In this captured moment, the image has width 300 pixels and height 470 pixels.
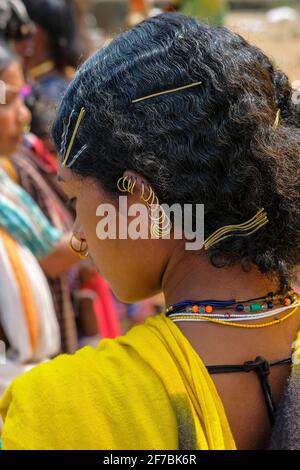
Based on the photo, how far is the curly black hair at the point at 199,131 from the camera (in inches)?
44.6

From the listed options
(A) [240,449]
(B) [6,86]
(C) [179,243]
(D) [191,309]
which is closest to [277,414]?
(A) [240,449]

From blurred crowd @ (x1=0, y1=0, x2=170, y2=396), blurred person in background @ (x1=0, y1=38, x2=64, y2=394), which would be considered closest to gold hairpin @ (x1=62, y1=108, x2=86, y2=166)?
blurred crowd @ (x1=0, y1=0, x2=170, y2=396)

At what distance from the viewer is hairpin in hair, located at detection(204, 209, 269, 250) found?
1.16 metres

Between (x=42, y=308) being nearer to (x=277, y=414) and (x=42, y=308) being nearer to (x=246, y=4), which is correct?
(x=277, y=414)

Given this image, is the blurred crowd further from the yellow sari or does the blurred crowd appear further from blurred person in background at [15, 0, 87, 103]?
the yellow sari

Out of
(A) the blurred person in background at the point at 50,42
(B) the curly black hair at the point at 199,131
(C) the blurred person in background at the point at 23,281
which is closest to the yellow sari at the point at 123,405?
(B) the curly black hair at the point at 199,131

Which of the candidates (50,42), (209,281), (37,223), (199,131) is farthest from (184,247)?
(50,42)

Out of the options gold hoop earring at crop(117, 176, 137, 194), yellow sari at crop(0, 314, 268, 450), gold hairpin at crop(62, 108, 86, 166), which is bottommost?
yellow sari at crop(0, 314, 268, 450)

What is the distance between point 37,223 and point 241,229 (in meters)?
1.55

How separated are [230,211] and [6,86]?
1.82 metres

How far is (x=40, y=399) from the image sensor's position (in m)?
1.11

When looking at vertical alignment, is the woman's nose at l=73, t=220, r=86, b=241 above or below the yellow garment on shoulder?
above

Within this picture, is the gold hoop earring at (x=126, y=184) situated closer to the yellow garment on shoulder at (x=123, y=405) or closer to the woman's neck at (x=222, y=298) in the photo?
the woman's neck at (x=222, y=298)

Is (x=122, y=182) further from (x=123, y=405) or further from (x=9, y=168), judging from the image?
(x=9, y=168)
